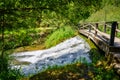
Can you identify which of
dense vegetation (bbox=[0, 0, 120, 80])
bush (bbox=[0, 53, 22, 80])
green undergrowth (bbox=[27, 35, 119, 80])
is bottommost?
bush (bbox=[0, 53, 22, 80])

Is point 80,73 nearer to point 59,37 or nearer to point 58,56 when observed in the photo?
point 58,56

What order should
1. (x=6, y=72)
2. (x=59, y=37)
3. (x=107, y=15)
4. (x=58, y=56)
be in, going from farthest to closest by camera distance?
(x=107, y=15)
(x=59, y=37)
(x=58, y=56)
(x=6, y=72)

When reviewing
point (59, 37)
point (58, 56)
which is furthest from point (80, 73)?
point (59, 37)

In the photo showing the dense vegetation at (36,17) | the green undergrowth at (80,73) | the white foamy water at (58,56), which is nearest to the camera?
the green undergrowth at (80,73)

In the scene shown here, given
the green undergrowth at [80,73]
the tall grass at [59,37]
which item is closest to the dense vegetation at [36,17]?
the green undergrowth at [80,73]

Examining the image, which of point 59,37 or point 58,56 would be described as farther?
point 59,37

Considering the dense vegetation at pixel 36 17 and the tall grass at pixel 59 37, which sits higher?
the dense vegetation at pixel 36 17

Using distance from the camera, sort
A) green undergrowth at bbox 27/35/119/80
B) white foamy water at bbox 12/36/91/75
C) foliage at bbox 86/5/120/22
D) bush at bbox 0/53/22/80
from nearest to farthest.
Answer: green undergrowth at bbox 27/35/119/80, bush at bbox 0/53/22/80, white foamy water at bbox 12/36/91/75, foliage at bbox 86/5/120/22

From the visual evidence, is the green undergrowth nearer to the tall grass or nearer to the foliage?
the tall grass

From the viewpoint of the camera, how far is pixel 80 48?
1875 centimetres

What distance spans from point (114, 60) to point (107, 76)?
137cm

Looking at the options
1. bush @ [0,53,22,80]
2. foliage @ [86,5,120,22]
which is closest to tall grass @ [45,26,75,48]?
foliage @ [86,5,120,22]

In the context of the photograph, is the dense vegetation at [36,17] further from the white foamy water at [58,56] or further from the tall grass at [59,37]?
the tall grass at [59,37]

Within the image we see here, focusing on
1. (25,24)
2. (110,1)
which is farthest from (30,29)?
(110,1)
